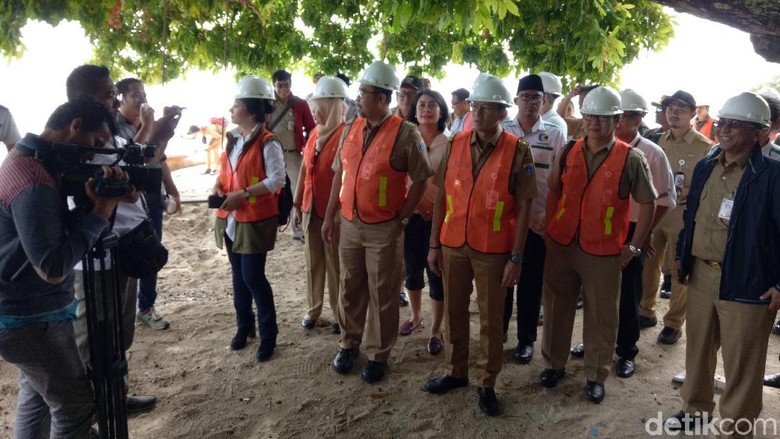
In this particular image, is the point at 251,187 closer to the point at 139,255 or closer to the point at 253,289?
the point at 253,289

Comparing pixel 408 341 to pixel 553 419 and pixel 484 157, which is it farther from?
pixel 484 157

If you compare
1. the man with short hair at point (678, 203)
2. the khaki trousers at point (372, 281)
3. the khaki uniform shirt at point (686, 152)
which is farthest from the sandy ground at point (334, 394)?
the khaki uniform shirt at point (686, 152)

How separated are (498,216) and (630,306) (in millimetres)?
1437

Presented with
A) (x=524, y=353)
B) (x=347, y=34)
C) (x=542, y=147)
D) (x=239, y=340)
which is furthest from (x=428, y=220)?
(x=347, y=34)

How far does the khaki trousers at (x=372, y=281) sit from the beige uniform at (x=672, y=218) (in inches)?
102

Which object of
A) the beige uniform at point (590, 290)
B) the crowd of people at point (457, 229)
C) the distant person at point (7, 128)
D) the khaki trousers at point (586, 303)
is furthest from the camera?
the distant person at point (7, 128)

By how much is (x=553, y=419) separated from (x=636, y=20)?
18.4 feet

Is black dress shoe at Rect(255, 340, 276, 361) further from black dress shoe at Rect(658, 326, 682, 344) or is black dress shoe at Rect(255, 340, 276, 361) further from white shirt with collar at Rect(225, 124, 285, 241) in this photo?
black dress shoe at Rect(658, 326, 682, 344)

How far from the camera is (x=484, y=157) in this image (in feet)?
11.7

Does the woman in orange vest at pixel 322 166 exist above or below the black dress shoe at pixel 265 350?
above

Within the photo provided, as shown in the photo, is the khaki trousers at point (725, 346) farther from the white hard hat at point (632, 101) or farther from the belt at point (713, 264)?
the white hard hat at point (632, 101)

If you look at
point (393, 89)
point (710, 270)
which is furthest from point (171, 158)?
point (710, 270)

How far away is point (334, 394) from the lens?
3.94 m

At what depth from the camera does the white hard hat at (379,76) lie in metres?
3.87
